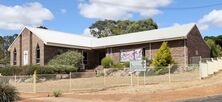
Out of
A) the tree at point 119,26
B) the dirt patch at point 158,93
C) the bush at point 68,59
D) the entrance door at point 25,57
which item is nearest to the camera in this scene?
the dirt patch at point 158,93

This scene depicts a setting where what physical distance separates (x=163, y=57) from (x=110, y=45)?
9702 millimetres

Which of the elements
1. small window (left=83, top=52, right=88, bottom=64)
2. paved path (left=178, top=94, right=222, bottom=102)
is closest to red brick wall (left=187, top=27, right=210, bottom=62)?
small window (left=83, top=52, right=88, bottom=64)

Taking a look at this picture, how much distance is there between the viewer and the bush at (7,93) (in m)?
17.9

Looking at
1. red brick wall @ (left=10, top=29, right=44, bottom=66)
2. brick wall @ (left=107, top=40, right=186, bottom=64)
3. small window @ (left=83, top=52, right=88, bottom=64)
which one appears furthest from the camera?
small window @ (left=83, top=52, right=88, bottom=64)

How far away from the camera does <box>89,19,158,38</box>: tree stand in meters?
72.6

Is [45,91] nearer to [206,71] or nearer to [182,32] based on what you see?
[206,71]

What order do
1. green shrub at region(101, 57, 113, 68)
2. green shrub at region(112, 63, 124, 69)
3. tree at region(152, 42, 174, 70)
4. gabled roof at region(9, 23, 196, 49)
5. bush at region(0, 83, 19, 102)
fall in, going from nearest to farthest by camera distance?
bush at region(0, 83, 19, 102) → tree at region(152, 42, 174, 70) → gabled roof at region(9, 23, 196, 49) → green shrub at region(112, 63, 124, 69) → green shrub at region(101, 57, 113, 68)

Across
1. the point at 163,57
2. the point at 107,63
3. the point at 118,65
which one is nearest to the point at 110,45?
the point at 107,63

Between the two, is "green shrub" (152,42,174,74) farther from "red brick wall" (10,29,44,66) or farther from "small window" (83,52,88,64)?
"red brick wall" (10,29,44,66)

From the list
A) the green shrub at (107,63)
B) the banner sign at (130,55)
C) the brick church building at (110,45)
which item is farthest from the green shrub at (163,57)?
the green shrub at (107,63)

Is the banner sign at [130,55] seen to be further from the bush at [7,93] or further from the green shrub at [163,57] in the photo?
the bush at [7,93]

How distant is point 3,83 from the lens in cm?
1870

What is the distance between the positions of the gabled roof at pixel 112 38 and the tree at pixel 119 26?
23873 mm

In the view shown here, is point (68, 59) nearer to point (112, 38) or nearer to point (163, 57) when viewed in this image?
point (112, 38)
